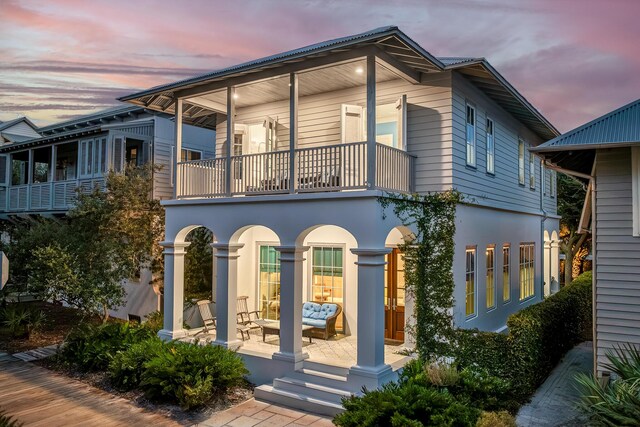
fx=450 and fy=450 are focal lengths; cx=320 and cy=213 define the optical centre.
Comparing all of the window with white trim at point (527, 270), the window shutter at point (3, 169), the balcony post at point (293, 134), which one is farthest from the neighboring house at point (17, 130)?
the window with white trim at point (527, 270)

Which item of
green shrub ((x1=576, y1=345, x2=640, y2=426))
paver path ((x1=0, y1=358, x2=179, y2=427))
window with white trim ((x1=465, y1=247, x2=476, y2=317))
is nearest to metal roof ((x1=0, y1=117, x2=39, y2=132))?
paver path ((x1=0, y1=358, x2=179, y2=427))

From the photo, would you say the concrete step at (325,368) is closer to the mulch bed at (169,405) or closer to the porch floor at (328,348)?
the porch floor at (328,348)

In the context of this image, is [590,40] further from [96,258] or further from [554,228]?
[96,258]

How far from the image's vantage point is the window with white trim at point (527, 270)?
14.9 meters

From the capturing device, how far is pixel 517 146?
575 inches

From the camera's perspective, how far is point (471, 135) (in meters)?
11.2

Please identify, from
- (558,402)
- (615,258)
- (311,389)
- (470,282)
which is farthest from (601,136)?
(311,389)

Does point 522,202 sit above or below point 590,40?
below

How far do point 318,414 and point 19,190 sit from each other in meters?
19.0

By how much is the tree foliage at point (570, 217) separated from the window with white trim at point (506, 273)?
1213 centimetres

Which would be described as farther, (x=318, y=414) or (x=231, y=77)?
(x=231, y=77)

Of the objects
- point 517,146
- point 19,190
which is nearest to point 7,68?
point 19,190

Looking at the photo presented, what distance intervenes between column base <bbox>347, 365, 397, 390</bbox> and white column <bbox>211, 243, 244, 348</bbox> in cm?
325

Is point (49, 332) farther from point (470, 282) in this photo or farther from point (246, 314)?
point (470, 282)
